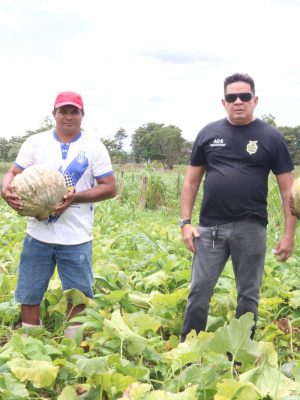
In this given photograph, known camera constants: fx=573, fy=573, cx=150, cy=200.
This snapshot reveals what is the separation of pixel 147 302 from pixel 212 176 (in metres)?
1.39

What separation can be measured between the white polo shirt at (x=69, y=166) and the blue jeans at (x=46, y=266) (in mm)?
67

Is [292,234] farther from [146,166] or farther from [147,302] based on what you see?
[146,166]

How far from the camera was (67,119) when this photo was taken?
3.84 m

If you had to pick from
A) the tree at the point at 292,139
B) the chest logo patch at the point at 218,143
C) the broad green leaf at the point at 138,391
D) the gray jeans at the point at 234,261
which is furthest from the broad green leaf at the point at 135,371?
the tree at the point at 292,139

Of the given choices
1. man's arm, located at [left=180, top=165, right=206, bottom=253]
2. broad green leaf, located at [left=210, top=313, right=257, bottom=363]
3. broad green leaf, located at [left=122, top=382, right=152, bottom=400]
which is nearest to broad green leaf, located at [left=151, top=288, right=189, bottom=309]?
man's arm, located at [left=180, top=165, right=206, bottom=253]

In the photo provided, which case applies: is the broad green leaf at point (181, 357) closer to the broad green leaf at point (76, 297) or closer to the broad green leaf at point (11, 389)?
the broad green leaf at point (11, 389)

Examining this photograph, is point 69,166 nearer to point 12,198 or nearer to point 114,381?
point 12,198

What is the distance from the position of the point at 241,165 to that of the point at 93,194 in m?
0.99

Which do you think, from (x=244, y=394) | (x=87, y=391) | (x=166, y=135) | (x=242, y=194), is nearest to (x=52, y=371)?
(x=87, y=391)

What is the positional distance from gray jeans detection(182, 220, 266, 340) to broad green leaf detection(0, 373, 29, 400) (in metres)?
1.37

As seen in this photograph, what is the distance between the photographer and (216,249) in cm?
375

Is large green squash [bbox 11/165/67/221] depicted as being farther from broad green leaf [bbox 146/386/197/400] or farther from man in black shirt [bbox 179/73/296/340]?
broad green leaf [bbox 146/386/197/400]

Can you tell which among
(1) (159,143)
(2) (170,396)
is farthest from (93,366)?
(1) (159,143)

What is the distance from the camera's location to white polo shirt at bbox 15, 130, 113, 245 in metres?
3.83
